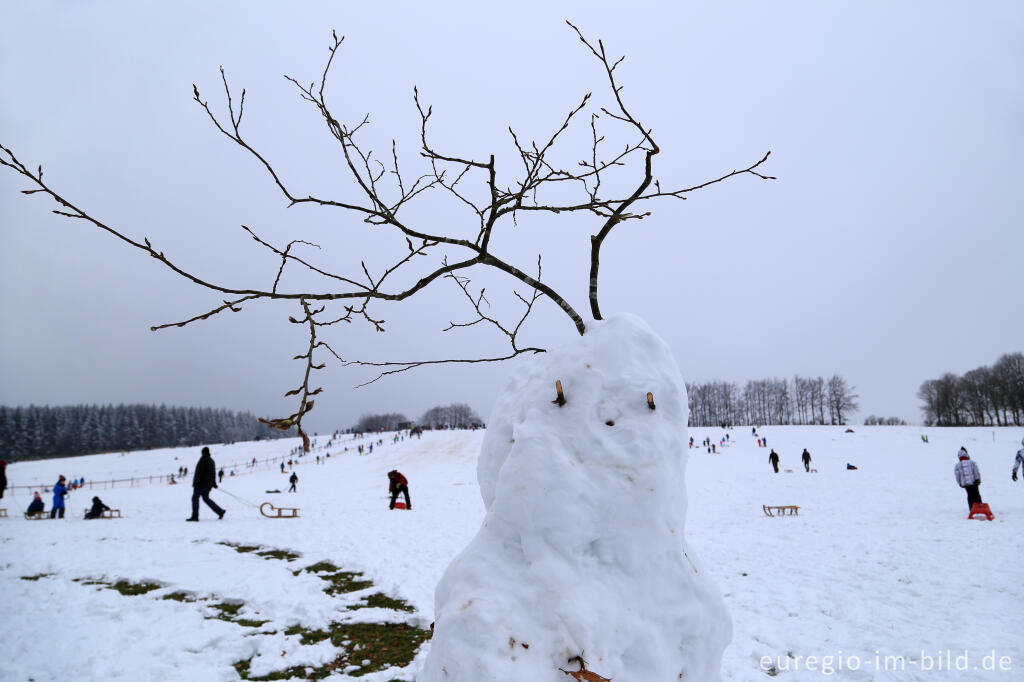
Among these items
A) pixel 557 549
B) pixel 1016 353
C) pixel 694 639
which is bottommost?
pixel 694 639

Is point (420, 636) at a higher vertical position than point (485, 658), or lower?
lower

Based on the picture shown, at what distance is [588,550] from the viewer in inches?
91.6

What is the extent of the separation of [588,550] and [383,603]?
5203 millimetres

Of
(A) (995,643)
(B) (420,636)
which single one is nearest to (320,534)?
(B) (420,636)

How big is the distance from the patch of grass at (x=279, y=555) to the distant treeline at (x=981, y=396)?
91.5 meters

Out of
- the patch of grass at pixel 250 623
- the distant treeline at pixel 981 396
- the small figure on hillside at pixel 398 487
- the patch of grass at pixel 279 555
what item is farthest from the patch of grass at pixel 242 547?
the distant treeline at pixel 981 396

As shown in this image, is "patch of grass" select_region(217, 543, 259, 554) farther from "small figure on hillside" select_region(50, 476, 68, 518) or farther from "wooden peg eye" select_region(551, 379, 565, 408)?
"small figure on hillside" select_region(50, 476, 68, 518)

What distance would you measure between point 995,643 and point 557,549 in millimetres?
6114

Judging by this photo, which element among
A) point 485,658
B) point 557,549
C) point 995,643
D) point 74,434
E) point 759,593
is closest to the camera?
point 485,658

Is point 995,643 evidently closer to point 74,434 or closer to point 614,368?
point 614,368

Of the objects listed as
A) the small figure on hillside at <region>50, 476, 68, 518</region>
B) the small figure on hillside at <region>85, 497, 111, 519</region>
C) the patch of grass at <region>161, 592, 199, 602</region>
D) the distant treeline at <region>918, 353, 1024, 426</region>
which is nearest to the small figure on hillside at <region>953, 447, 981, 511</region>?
the patch of grass at <region>161, 592, 199, 602</region>

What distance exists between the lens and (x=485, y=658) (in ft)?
6.46

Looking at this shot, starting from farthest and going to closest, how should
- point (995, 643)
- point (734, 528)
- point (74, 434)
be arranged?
point (74, 434) < point (734, 528) < point (995, 643)

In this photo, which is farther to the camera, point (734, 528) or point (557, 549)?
point (734, 528)
